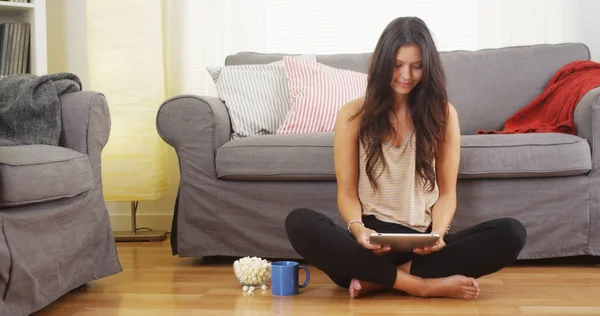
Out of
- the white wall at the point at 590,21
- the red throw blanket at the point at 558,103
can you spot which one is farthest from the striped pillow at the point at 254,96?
the white wall at the point at 590,21

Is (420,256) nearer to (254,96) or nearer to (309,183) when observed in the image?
(309,183)

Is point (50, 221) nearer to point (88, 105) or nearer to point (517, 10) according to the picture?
point (88, 105)

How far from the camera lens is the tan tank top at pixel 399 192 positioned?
2152 millimetres

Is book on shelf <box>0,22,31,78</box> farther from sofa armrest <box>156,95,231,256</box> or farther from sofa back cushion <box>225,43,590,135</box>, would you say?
sofa back cushion <box>225,43,590,135</box>

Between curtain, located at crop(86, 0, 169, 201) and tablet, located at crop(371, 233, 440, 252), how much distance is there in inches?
68.0

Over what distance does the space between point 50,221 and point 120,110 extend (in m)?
1.47

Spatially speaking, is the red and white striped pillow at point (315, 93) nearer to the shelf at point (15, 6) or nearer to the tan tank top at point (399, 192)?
the tan tank top at point (399, 192)

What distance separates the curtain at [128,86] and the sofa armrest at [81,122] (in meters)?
1.07

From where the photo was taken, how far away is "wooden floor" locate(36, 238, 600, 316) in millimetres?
1973

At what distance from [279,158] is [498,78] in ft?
3.62

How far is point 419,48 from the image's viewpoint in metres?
2.02

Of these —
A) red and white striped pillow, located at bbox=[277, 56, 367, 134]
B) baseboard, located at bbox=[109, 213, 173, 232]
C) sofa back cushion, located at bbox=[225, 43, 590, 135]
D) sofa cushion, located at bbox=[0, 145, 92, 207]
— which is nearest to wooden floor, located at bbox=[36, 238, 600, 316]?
sofa cushion, located at bbox=[0, 145, 92, 207]

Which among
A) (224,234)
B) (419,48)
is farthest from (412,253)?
(224,234)

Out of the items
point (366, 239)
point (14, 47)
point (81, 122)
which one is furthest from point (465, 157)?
point (14, 47)
